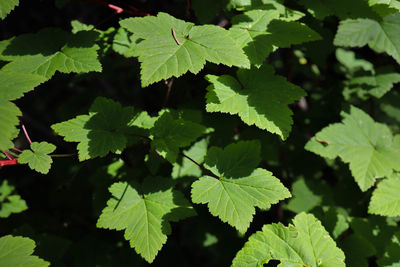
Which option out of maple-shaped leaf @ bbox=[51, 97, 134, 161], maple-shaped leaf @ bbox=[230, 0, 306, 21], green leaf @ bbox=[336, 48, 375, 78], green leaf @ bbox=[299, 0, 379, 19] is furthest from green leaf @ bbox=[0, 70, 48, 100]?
green leaf @ bbox=[336, 48, 375, 78]

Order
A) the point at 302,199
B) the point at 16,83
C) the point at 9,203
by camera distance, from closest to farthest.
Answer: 1. the point at 16,83
2. the point at 9,203
3. the point at 302,199

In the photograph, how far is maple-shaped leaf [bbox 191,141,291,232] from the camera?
1448 mm

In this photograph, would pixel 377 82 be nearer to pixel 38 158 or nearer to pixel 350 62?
pixel 350 62

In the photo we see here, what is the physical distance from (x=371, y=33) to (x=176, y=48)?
1247 mm

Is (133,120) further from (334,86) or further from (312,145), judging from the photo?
(334,86)

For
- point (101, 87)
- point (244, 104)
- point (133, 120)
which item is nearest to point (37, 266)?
point (133, 120)

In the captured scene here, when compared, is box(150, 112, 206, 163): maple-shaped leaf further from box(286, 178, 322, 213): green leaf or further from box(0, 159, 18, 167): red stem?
box(286, 178, 322, 213): green leaf

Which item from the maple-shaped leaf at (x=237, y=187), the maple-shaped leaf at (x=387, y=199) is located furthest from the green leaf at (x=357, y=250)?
the maple-shaped leaf at (x=237, y=187)

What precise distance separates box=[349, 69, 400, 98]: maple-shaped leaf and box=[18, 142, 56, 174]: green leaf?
207 cm

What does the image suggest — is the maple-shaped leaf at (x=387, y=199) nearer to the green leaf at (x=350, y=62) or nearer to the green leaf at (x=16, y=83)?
the green leaf at (x=350, y=62)

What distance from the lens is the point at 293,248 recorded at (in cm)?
143

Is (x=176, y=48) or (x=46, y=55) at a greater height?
(x=176, y=48)

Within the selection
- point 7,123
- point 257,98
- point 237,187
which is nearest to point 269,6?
point 257,98

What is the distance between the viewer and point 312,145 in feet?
6.50
